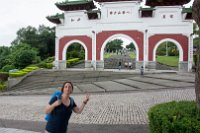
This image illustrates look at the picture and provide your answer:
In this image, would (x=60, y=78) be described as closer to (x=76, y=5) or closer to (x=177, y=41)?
(x=76, y=5)

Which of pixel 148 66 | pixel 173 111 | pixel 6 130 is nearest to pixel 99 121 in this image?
pixel 6 130

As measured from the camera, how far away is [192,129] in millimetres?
4191

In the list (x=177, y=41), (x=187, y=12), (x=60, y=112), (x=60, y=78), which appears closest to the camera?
(x=60, y=112)

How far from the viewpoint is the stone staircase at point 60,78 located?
22641 mm

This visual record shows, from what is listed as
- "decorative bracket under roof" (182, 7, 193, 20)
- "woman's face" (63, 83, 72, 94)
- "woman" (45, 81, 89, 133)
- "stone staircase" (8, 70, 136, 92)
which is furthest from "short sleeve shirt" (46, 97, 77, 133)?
"decorative bracket under roof" (182, 7, 193, 20)

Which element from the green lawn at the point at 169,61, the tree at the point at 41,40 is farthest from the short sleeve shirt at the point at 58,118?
the tree at the point at 41,40

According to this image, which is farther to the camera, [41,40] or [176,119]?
[41,40]

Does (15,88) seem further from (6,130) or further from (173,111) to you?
(173,111)

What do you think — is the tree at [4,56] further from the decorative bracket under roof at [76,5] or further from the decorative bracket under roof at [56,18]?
the decorative bracket under roof at [76,5]

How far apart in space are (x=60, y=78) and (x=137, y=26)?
1001 cm

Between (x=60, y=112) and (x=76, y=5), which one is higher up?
(x=76, y=5)

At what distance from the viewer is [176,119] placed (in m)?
4.39

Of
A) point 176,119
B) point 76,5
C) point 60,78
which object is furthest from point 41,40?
point 176,119

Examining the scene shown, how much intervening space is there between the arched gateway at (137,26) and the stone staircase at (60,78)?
13.4 feet
